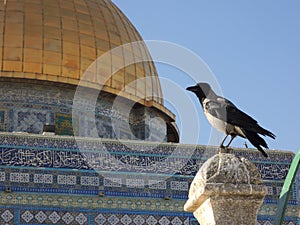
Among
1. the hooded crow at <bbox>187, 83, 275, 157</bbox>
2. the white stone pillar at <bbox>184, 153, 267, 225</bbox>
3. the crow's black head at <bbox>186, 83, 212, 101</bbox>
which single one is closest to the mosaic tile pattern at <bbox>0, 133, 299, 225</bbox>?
the crow's black head at <bbox>186, 83, 212, 101</bbox>

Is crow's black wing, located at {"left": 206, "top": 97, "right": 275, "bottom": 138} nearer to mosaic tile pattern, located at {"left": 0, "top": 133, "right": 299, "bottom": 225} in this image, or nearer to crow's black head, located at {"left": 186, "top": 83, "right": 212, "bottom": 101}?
crow's black head, located at {"left": 186, "top": 83, "right": 212, "bottom": 101}

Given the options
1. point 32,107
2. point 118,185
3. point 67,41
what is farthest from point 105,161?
point 67,41

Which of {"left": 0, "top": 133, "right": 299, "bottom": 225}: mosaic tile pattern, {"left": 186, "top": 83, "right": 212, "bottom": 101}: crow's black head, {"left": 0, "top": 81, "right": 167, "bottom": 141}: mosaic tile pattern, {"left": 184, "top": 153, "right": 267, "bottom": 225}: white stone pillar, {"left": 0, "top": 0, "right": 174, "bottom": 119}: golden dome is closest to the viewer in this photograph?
{"left": 184, "top": 153, "right": 267, "bottom": 225}: white stone pillar

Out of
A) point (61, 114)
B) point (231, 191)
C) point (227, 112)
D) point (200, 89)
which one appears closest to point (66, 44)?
point (61, 114)

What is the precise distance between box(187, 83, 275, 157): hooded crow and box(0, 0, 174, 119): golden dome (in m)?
8.55

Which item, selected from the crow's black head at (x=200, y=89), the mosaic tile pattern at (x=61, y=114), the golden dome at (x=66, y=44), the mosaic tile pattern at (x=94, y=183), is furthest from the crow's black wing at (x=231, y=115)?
the golden dome at (x=66, y=44)

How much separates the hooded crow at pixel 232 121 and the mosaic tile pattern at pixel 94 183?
5856 millimetres

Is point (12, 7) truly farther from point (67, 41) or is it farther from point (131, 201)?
point (131, 201)

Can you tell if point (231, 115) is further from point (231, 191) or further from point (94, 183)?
point (94, 183)

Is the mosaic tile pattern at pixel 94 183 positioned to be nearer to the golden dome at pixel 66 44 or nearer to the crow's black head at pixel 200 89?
the golden dome at pixel 66 44

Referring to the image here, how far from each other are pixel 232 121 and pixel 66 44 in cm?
936

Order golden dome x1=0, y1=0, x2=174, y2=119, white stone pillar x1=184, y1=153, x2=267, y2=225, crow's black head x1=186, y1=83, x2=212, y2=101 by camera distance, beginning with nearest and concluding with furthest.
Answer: white stone pillar x1=184, y1=153, x2=267, y2=225
crow's black head x1=186, y1=83, x2=212, y2=101
golden dome x1=0, y1=0, x2=174, y2=119

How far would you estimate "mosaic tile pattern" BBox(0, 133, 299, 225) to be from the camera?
32.3ft

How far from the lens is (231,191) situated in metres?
3.64
